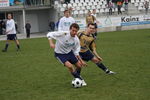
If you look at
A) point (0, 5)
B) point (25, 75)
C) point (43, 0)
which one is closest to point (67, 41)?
point (25, 75)

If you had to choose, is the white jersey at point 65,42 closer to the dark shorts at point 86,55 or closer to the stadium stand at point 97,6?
the dark shorts at point 86,55

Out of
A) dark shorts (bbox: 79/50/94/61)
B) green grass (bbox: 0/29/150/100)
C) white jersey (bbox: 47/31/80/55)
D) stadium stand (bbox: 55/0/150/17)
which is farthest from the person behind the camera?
stadium stand (bbox: 55/0/150/17)

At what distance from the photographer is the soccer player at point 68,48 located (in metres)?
8.72

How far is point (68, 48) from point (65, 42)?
0.80 ft

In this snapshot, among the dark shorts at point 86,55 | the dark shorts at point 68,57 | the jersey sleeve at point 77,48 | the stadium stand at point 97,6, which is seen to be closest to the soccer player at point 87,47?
the dark shorts at point 86,55

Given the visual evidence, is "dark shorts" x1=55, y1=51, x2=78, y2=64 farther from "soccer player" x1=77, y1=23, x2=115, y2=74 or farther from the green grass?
"soccer player" x1=77, y1=23, x2=115, y2=74

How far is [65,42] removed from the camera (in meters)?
8.80

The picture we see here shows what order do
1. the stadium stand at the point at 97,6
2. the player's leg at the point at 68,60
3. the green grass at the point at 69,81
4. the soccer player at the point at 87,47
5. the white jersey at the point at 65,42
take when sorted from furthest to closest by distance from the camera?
the stadium stand at the point at 97,6
the soccer player at the point at 87,47
the player's leg at the point at 68,60
the white jersey at the point at 65,42
the green grass at the point at 69,81

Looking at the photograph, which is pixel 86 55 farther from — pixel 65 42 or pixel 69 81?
pixel 65 42

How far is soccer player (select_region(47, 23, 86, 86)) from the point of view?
28.6ft

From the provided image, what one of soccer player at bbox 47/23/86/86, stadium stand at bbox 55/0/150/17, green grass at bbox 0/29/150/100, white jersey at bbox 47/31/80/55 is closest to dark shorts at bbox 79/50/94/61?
green grass at bbox 0/29/150/100

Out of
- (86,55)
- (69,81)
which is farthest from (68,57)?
(86,55)

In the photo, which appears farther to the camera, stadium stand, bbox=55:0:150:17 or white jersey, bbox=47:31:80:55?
stadium stand, bbox=55:0:150:17

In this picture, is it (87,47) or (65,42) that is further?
(87,47)
